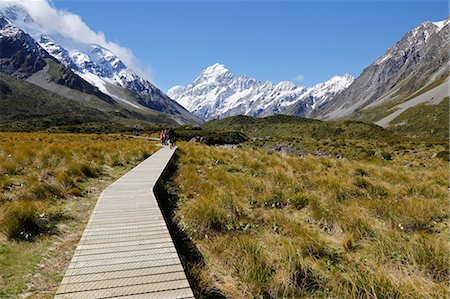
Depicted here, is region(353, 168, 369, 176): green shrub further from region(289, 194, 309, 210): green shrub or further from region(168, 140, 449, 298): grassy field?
region(289, 194, 309, 210): green shrub

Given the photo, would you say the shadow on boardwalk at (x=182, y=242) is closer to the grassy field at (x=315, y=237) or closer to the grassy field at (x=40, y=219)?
the grassy field at (x=315, y=237)

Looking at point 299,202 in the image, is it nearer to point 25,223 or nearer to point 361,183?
point 361,183

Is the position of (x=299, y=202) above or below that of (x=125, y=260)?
below

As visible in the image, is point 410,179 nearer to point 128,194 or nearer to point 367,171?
point 367,171

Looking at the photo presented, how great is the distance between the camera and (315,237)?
8.31 metres

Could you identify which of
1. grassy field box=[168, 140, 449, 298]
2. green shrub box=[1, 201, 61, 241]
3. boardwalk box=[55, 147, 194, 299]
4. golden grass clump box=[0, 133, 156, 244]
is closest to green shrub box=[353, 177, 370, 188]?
grassy field box=[168, 140, 449, 298]

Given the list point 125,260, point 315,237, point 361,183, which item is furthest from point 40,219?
point 361,183

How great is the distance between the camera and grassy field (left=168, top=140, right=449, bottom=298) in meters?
5.97

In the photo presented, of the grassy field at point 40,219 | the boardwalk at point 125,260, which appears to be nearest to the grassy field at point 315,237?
the boardwalk at point 125,260

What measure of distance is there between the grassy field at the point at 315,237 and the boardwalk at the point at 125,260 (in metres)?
0.82

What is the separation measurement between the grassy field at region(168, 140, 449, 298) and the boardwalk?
82cm

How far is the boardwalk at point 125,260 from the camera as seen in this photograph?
4762 mm

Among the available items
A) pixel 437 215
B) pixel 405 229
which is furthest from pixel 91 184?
pixel 437 215

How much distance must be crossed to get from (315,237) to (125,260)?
15.9ft
